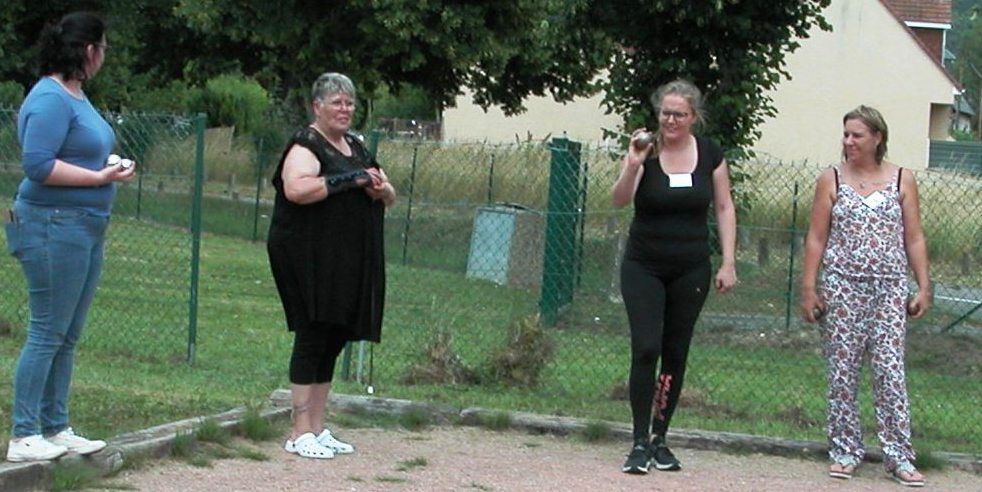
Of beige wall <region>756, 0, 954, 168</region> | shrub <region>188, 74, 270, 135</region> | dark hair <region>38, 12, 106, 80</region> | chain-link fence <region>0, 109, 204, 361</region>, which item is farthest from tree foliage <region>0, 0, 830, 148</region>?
dark hair <region>38, 12, 106, 80</region>

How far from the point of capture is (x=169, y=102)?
4081 cm

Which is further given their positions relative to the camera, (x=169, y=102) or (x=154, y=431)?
(x=169, y=102)

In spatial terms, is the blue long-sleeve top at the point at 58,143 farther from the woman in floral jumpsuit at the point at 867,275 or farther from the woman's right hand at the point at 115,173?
the woman in floral jumpsuit at the point at 867,275

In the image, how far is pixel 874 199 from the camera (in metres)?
6.80

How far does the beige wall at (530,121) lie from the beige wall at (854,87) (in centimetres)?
383

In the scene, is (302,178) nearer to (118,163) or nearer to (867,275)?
(118,163)

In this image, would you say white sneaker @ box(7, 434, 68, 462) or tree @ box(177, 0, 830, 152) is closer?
white sneaker @ box(7, 434, 68, 462)

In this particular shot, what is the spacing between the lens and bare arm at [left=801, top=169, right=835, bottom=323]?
22.7 ft

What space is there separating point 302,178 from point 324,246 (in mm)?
333

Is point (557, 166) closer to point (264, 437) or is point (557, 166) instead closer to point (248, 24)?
point (264, 437)

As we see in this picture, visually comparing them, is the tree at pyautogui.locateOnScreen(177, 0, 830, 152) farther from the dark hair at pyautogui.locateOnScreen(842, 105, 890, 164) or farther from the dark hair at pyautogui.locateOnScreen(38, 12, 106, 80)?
the dark hair at pyautogui.locateOnScreen(38, 12, 106, 80)

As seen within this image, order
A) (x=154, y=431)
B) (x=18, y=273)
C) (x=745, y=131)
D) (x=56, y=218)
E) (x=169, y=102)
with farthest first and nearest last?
(x=169, y=102) → (x=745, y=131) → (x=18, y=273) → (x=154, y=431) → (x=56, y=218)

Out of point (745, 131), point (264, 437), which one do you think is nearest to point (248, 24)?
point (745, 131)

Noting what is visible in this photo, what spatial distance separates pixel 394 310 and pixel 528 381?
5.35ft
